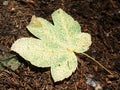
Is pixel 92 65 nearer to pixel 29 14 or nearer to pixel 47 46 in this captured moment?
pixel 47 46

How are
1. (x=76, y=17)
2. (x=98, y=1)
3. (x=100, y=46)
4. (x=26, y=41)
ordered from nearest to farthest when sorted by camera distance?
(x=26, y=41), (x=100, y=46), (x=76, y=17), (x=98, y=1)

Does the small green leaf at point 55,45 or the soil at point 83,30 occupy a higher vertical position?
Result: the small green leaf at point 55,45

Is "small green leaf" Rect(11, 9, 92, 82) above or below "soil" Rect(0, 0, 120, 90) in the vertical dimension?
above

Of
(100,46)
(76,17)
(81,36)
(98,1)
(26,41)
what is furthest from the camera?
(98,1)

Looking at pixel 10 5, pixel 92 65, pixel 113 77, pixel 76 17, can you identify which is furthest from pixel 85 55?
pixel 10 5
